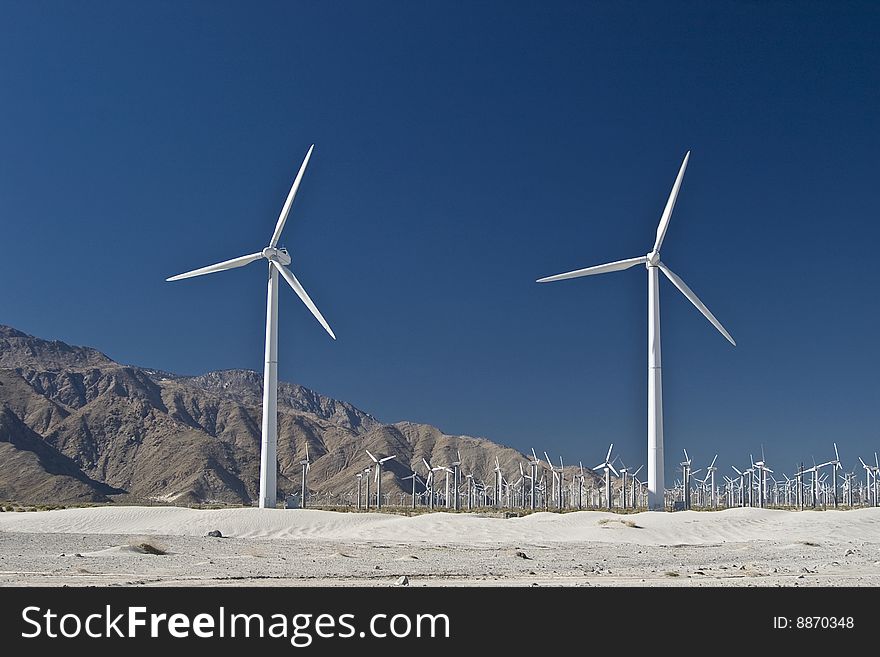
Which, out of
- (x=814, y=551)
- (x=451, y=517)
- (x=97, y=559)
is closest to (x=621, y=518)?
(x=451, y=517)

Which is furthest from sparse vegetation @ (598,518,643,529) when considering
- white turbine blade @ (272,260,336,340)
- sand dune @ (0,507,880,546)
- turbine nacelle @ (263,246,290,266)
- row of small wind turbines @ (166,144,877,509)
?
turbine nacelle @ (263,246,290,266)

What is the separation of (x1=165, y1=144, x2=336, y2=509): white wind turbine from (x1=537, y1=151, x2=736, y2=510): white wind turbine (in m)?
17.6

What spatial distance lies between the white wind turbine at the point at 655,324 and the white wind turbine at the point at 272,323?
692 inches

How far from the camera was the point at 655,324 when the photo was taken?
5906 centimetres

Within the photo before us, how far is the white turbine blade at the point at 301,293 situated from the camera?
57.4m

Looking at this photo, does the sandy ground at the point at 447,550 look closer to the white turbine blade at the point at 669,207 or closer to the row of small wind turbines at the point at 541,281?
the row of small wind turbines at the point at 541,281

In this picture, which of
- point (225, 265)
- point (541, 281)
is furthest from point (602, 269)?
point (225, 265)

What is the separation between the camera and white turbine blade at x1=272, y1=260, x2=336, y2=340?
57406 mm

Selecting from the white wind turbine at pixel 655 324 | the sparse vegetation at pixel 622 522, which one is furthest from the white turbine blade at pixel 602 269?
the sparse vegetation at pixel 622 522

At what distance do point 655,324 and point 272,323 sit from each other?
986 inches

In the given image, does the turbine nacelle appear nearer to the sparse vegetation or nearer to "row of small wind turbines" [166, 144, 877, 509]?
"row of small wind turbines" [166, 144, 877, 509]

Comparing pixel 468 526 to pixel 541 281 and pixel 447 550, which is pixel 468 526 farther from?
pixel 541 281
